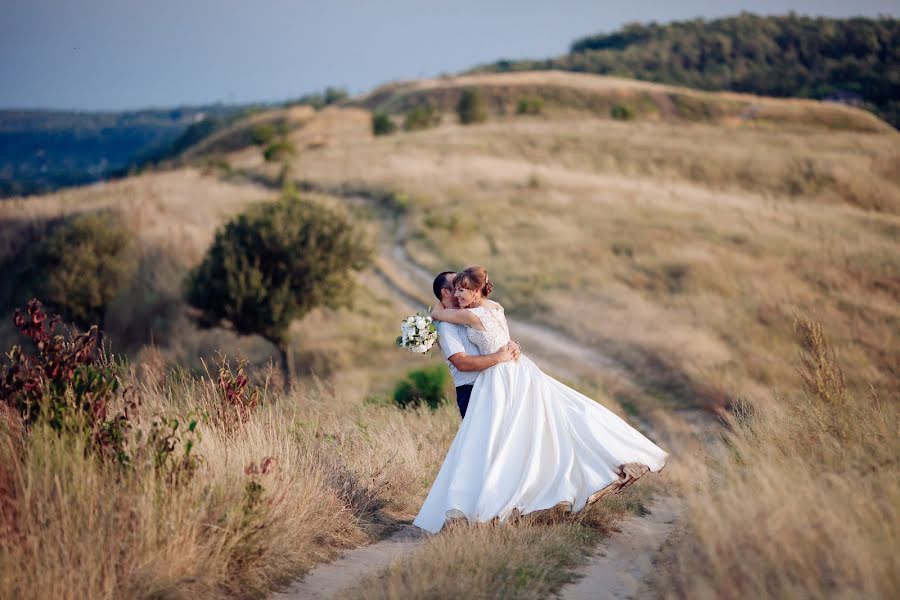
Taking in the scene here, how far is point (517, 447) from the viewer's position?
5855mm

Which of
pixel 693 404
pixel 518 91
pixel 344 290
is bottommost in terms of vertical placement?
pixel 693 404


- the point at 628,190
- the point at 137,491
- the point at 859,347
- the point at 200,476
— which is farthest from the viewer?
the point at 628,190

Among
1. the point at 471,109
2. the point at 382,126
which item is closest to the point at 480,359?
the point at 382,126

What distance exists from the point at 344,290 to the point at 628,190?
2134cm

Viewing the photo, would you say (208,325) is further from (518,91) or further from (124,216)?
(518,91)

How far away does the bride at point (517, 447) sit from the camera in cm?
564

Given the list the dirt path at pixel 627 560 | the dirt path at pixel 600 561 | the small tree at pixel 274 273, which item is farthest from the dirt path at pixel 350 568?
the small tree at pixel 274 273

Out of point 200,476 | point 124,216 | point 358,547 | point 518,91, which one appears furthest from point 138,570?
point 518,91

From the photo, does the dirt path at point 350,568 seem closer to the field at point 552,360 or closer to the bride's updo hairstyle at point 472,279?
the field at point 552,360

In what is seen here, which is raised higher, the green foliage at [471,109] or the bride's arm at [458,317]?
the green foliage at [471,109]

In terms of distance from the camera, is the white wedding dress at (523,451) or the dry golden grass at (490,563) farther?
the white wedding dress at (523,451)

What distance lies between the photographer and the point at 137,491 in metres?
4.63

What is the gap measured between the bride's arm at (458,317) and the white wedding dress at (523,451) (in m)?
0.07

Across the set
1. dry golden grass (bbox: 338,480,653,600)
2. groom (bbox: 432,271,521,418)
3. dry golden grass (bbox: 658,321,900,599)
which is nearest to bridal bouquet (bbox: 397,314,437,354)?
groom (bbox: 432,271,521,418)
